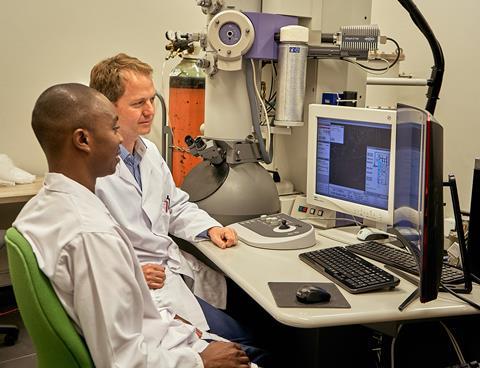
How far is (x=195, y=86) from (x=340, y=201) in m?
1.32

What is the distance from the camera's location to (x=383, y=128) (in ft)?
6.44

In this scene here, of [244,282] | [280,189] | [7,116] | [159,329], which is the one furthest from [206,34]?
[7,116]

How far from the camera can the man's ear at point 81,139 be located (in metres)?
1.25

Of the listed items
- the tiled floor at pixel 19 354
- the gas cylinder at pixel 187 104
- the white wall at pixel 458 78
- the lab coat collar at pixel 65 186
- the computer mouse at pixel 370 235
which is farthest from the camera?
the gas cylinder at pixel 187 104

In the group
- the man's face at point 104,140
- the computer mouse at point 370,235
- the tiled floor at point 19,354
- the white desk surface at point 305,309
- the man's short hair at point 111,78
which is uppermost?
the man's short hair at point 111,78

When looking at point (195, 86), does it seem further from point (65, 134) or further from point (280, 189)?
point (65, 134)

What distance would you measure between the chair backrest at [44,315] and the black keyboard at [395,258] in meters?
1.04

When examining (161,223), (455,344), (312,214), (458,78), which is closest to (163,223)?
(161,223)

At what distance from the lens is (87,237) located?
116 centimetres

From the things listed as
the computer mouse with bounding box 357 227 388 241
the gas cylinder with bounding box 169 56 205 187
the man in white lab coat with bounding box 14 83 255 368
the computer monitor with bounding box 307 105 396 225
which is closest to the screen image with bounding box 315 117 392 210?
the computer monitor with bounding box 307 105 396 225

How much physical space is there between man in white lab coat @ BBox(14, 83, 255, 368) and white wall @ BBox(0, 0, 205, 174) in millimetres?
2267

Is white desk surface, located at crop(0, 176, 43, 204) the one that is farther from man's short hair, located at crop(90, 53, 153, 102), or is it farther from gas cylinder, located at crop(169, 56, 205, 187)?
man's short hair, located at crop(90, 53, 153, 102)

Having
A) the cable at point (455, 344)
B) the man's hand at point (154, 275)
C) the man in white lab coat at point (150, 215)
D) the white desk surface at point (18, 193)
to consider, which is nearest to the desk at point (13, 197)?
the white desk surface at point (18, 193)

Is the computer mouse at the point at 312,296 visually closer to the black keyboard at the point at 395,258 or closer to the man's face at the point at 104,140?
the black keyboard at the point at 395,258
